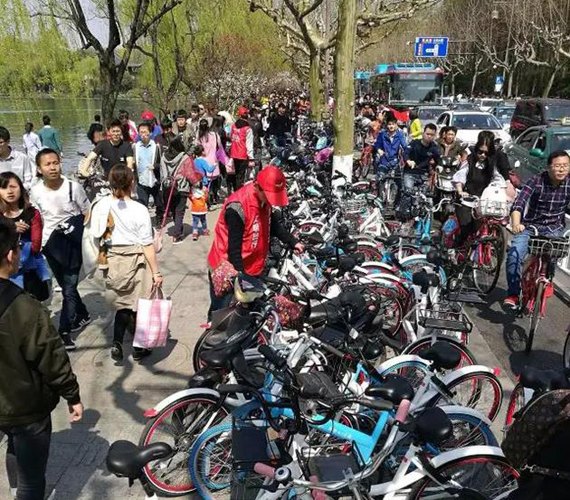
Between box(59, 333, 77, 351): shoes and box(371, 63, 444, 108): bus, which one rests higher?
box(371, 63, 444, 108): bus

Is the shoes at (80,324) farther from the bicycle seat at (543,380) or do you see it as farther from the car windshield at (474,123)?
the car windshield at (474,123)

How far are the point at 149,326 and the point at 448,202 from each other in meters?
4.53

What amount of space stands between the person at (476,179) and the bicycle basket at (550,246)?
1.78m

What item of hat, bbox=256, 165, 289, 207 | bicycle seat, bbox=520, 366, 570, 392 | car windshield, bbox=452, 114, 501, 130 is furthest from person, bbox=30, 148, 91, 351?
car windshield, bbox=452, 114, 501, 130

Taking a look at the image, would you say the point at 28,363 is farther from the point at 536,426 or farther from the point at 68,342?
the point at 68,342

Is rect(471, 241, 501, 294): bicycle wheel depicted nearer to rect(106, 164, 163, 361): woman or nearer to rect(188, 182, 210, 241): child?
rect(106, 164, 163, 361): woman

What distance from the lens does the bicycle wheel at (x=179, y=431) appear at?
3.07 meters

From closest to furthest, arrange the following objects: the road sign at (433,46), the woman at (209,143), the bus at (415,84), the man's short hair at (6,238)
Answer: the man's short hair at (6,238) < the woman at (209,143) < the bus at (415,84) < the road sign at (433,46)

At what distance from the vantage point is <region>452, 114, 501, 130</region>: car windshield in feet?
49.2

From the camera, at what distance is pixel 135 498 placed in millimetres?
3080

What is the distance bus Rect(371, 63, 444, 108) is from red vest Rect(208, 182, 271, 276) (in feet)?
67.7

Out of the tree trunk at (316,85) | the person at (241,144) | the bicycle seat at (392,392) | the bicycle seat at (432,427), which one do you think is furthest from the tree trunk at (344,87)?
the tree trunk at (316,85)

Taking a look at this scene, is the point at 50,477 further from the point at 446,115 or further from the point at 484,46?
the point at 484,46

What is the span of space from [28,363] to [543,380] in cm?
246
